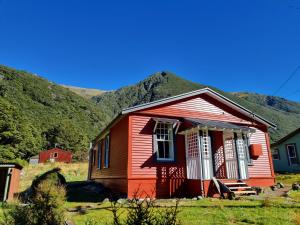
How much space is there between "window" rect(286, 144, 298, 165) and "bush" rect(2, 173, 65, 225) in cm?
2684

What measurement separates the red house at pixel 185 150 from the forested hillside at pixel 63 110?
4498 cm

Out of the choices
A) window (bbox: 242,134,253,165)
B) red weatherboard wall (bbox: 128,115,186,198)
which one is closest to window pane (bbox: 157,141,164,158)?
red weatherboard wall (bbox: 128,115,186,198)

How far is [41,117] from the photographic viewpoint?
289 feet

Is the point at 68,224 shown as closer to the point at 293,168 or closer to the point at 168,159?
the point at 168,159

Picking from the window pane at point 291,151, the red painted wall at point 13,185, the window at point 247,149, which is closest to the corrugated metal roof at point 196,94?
the window at point 247,149

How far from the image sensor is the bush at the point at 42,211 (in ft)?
14.6

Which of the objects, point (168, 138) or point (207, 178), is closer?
point (207, 178)

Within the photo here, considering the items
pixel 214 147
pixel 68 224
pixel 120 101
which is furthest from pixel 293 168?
pixel 120 101

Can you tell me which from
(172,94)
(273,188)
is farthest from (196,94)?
(172,94)

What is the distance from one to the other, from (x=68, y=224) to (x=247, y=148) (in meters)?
12.2

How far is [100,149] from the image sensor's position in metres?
18.8

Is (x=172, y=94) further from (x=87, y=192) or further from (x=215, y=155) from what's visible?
(x=215, y=155)

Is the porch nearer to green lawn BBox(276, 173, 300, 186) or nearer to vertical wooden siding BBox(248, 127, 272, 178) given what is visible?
vertical wooden siding BBox(248, 127, 272, 178)

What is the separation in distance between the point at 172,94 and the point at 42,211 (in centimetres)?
8507
